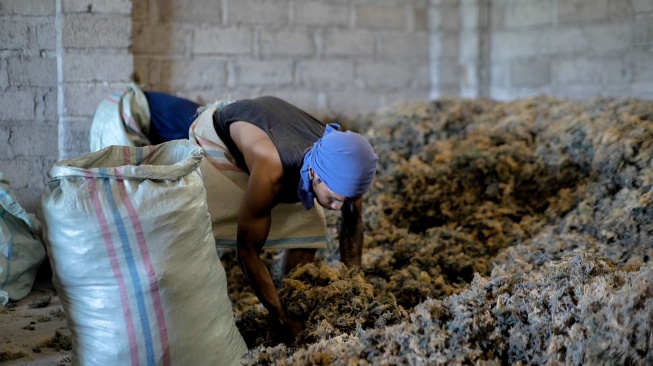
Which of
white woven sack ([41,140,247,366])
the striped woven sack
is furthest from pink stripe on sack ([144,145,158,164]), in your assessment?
the striped woven sack

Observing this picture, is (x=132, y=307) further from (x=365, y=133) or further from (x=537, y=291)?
(x=365, y=133)

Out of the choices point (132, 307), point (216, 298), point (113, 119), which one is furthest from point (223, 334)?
point (113, 119)

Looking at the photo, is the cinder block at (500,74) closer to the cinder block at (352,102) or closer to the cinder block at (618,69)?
the cinder block at (618,69)

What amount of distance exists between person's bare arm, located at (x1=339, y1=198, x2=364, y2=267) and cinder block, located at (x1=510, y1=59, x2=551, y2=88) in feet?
10.8

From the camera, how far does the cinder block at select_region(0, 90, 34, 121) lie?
155 inches

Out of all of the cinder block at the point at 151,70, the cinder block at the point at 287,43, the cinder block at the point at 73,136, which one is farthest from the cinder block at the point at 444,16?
the cinder block at the point at 73,136

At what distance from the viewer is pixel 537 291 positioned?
2.20 m

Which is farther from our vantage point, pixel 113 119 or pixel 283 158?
pixel 113 119

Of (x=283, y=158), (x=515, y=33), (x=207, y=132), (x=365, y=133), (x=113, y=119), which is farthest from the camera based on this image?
(x=515, y=33)

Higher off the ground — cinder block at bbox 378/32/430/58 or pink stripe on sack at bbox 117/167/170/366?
cinder block at bbox 378/32/430/58

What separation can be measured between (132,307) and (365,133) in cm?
316

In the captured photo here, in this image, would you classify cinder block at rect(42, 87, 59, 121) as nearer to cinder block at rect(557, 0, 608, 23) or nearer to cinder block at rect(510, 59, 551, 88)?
cinder block at rect(510, 59, 551, 88)

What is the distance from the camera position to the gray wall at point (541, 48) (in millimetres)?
5105

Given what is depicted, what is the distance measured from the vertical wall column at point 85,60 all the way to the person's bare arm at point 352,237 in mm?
1949
